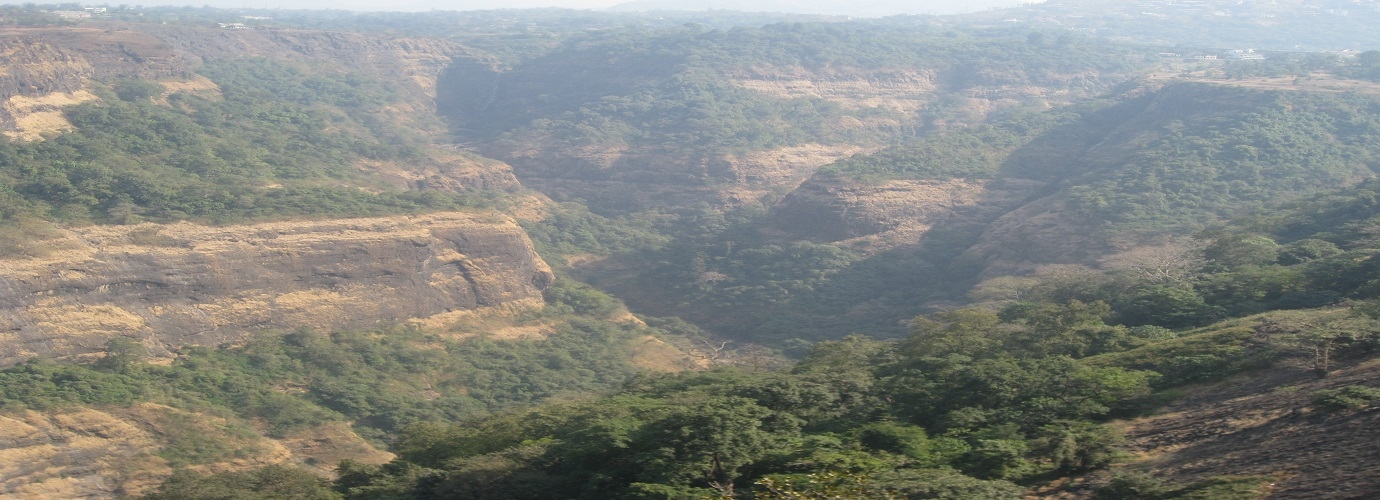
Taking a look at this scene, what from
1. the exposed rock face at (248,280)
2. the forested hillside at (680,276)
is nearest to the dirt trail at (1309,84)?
the forested hillside at (680,276)

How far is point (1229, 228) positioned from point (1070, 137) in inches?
1214

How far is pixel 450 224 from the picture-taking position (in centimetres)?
5009

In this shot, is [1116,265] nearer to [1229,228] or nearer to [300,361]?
[1229,228]

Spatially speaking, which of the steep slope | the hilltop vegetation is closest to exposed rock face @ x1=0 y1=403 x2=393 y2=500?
the hilltop vegetation

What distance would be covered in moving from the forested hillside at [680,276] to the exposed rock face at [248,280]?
0.45 feet

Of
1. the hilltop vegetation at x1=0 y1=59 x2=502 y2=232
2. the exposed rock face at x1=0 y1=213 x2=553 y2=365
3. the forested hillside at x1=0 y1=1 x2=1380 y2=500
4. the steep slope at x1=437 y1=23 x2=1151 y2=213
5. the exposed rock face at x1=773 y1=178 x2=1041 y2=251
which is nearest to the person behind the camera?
the forested hillside at x1=0 y1=1 x2=1380 y2=500

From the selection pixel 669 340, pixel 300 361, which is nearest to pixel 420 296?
pixel 300 361

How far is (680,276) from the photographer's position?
2400 inches

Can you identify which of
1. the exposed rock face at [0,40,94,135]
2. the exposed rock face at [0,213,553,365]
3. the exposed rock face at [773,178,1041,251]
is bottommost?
the exposed rock face at [773,178,1041,251]

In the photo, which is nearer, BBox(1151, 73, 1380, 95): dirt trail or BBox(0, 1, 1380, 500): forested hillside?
BBox(0, 1, 1380, 500): forested hillside

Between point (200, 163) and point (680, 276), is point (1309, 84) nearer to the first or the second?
point (680, 276)

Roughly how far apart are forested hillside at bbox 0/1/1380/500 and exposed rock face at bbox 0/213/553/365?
0.14m

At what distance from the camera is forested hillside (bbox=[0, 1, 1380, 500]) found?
69.8 feet

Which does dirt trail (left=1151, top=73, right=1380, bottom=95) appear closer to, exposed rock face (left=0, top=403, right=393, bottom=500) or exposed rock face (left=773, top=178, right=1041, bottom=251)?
exposed rock face (left=773, top=178, right=1041, bottom=251)
